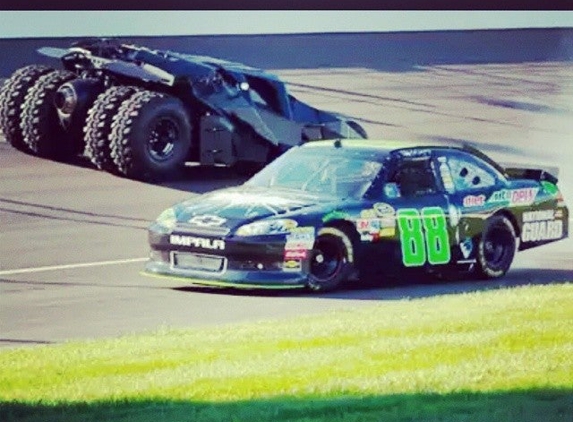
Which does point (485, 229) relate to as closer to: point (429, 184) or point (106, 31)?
point (429, 184)

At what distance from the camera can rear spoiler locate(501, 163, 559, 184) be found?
12742mm

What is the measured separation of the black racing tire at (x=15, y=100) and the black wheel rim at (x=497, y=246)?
2722 mm

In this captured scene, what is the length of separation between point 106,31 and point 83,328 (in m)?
1.70

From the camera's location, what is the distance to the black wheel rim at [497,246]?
12.4 m

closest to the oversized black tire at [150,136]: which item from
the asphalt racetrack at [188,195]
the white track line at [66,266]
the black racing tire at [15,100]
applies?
the asphalt racetrack at [188,195]

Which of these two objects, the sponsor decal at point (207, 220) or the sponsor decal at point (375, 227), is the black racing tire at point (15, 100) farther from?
the sponsor decal at point (375, 227)

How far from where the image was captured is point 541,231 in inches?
498

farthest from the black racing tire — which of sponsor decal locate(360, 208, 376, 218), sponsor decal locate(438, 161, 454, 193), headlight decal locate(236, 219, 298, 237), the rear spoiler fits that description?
the rear spoiler

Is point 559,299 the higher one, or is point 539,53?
point 539,53

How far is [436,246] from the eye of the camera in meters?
12.1

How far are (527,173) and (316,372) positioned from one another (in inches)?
146

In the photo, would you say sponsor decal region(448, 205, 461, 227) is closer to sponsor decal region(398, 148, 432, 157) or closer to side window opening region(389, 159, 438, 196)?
side window opening region(389, 159, 438, 196)

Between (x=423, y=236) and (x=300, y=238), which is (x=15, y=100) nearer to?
(x=300, y=238)

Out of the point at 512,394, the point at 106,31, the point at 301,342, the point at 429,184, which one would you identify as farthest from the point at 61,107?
the point at 512,394
